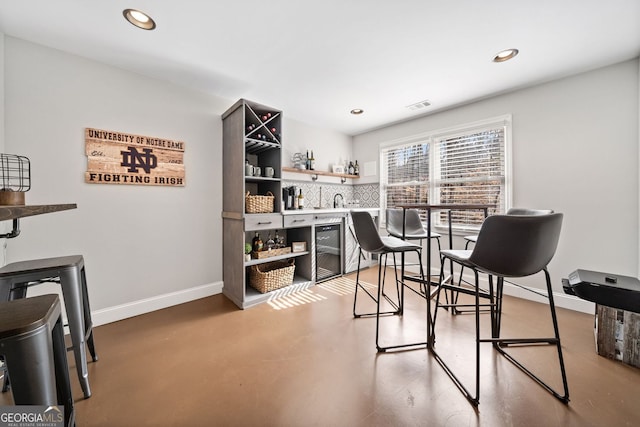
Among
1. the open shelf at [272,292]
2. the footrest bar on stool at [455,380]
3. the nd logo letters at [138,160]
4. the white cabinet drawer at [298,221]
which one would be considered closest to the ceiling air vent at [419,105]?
the white cabinet drawer at [298,221]

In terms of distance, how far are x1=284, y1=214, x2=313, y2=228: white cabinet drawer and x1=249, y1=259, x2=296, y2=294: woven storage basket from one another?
53cm

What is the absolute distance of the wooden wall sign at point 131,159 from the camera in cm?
213

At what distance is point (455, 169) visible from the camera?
3322mm

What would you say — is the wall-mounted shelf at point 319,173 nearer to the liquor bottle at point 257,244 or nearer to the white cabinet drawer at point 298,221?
the white cabinet drawer at point 298,221

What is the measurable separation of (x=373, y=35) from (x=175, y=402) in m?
2.78

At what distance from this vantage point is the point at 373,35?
6.11ft

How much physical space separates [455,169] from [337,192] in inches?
74.5

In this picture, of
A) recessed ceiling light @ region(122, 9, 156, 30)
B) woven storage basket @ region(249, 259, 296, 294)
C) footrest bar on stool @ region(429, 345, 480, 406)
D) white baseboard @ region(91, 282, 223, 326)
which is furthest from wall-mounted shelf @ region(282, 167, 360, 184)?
footrest bar on stool @ region(429, 345, 480, 406)

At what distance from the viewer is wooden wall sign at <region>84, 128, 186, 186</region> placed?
213cm

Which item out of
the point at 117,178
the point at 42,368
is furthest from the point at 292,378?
the point at 117,178

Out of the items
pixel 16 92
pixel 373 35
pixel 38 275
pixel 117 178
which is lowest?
pixel 38 275

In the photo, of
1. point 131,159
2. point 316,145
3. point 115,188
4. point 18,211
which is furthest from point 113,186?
point 316,145

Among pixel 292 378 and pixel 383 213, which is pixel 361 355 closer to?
pixel 292 378

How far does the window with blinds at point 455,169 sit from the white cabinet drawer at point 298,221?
1768 millimetres
